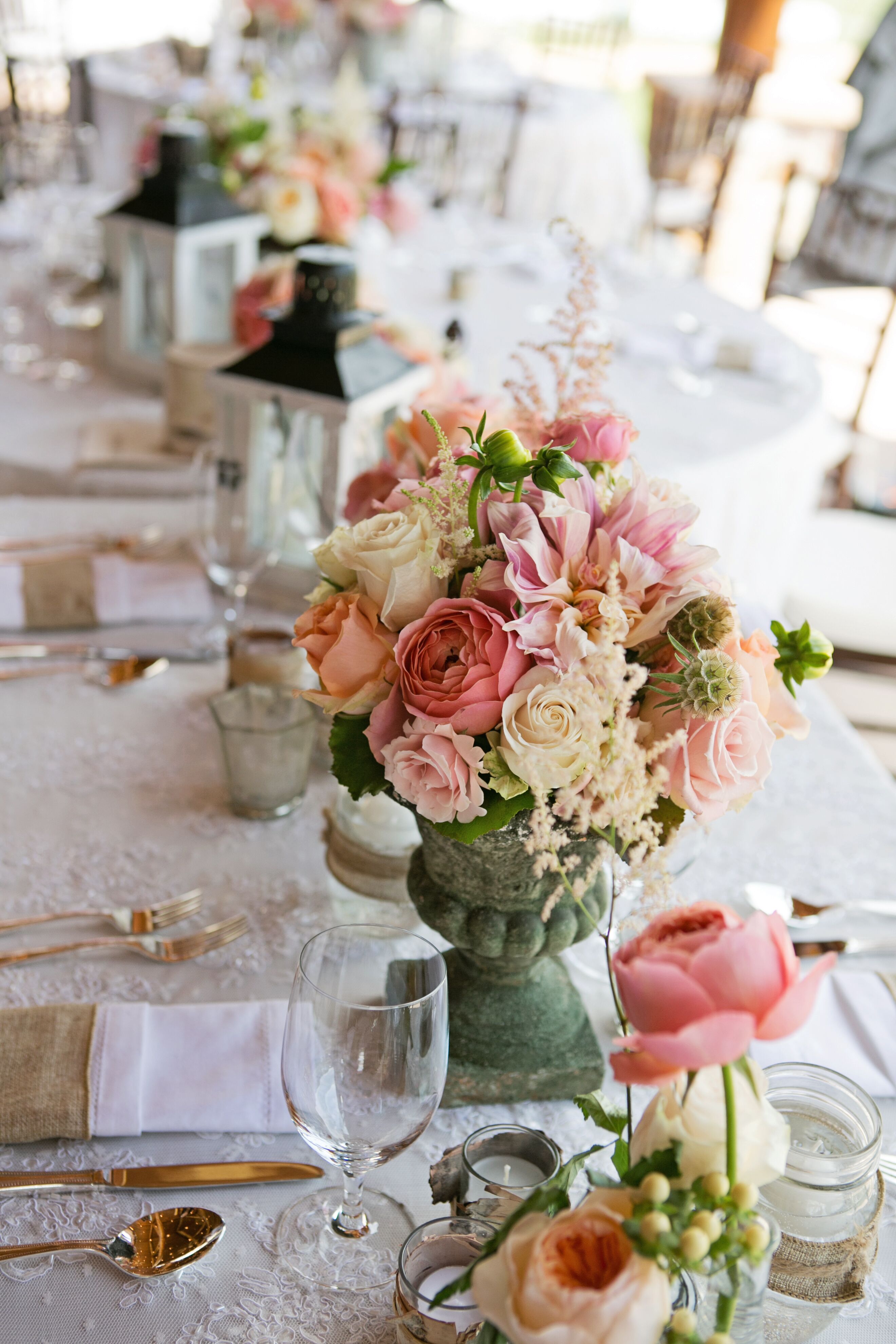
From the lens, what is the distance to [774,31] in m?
8.02

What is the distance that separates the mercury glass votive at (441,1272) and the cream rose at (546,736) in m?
0.24

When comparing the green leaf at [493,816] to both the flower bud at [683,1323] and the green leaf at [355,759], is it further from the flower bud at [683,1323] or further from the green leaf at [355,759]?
the flower bud at [683,1323]

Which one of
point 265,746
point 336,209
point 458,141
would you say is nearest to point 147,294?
point 336,209

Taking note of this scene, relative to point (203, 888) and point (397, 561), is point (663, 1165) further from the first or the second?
point (203, 888)

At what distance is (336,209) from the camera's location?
2.15 metres

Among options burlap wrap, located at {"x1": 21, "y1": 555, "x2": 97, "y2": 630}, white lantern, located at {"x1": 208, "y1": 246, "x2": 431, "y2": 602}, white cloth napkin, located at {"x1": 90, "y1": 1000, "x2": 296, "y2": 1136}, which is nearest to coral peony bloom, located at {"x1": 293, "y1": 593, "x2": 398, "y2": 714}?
white cloth napkin, located at {"x1": 90, "y1": 1000, "x2": 296, "y2": 1136}

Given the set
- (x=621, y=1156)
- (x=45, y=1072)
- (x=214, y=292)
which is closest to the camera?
(x=621, y=1156)

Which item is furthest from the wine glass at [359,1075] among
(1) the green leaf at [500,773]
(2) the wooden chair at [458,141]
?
(2) the wooden chair at [458,141]

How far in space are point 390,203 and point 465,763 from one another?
2.14 metres

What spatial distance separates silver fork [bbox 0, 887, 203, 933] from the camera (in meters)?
0.96

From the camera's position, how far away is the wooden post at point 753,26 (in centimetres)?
791

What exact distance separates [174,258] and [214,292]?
0.16 metres

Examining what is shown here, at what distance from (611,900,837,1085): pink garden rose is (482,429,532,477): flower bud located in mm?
317

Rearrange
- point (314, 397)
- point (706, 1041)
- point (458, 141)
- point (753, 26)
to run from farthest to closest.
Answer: point (753, 26) < point (458, 141) < point (314, 397) < point (706, 1041)
